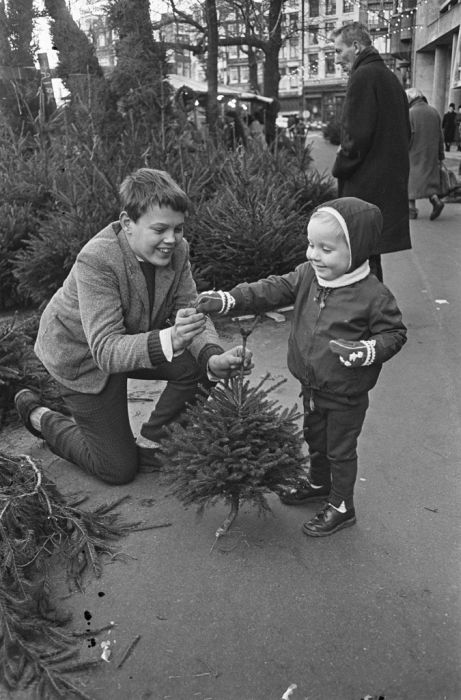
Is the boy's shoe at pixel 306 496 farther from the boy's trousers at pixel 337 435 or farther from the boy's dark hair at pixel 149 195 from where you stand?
the boy's dark hair at pixel 149 195

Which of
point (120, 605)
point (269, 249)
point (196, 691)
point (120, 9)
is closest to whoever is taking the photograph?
point (196, 691)

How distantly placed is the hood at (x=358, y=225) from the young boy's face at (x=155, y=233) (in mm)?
695

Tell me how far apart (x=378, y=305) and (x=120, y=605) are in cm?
142

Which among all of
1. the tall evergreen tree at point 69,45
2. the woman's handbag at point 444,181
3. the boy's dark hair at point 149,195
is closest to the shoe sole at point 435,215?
the woman's handbag at point 444,181

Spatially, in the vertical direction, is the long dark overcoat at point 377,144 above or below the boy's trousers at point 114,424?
above

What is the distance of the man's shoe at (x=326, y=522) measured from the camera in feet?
8.95

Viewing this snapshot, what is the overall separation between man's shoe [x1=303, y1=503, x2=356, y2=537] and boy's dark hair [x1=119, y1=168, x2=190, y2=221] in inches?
55.2

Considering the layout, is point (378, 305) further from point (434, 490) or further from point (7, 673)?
point (7, 673)

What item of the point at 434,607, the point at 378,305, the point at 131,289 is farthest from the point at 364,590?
the point at 131,289

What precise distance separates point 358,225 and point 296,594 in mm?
1343

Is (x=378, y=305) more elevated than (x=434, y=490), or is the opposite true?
(x=378, y=305)

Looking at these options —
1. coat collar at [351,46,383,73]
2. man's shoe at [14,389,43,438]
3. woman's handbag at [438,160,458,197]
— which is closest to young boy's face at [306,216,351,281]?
man's shoe at [14,389,43,438]

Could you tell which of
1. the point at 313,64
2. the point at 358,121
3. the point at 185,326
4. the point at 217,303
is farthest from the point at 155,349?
the point at 313,64

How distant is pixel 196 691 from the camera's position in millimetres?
1998
